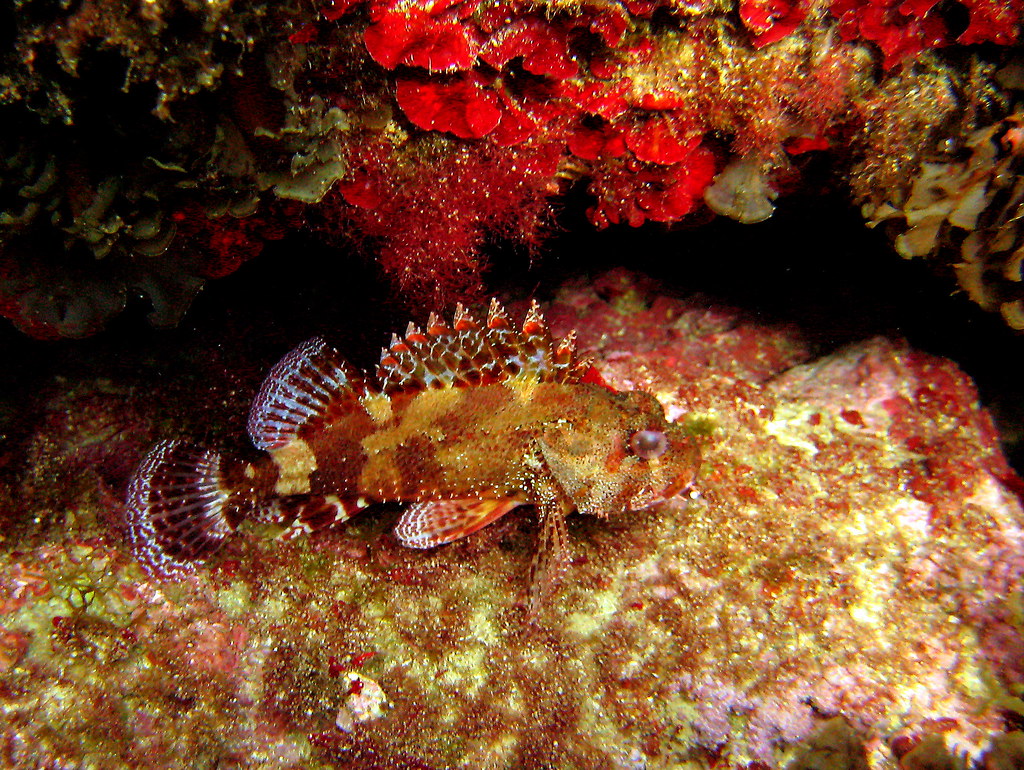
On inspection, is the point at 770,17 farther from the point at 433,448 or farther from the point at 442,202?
the point at 433,448

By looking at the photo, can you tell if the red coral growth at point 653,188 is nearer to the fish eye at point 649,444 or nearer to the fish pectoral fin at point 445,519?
the fish eye at point 649,444

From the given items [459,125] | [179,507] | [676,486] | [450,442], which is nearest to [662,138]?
[459,125]

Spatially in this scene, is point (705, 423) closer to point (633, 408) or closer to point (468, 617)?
point (633, 408)

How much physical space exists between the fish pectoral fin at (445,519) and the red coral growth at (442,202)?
66.1 inches

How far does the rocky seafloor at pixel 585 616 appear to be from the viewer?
10.4 feet

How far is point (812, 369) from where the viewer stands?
15.7 ft

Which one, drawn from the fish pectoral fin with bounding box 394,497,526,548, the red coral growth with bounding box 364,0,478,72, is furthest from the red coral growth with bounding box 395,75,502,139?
the fish pectoral fin with bounding box 394,497,526,548

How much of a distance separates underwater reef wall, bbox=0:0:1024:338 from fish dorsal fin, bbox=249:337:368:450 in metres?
0.88

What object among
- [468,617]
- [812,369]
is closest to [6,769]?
[468,617]

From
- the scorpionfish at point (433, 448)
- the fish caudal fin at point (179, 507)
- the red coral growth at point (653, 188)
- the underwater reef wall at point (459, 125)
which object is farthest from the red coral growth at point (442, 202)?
the fish caudal fin at point (179, 507)

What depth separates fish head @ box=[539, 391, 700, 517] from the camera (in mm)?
3814

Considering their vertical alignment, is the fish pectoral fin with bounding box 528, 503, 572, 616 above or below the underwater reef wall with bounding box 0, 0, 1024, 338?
below

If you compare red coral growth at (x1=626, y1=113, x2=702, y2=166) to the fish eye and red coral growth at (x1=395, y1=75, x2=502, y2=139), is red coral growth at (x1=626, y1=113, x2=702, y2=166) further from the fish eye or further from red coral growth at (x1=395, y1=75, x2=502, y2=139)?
the fish eye

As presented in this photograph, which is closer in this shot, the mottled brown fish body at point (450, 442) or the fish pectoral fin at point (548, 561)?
the fish pectoral fin at point (548, 561)
